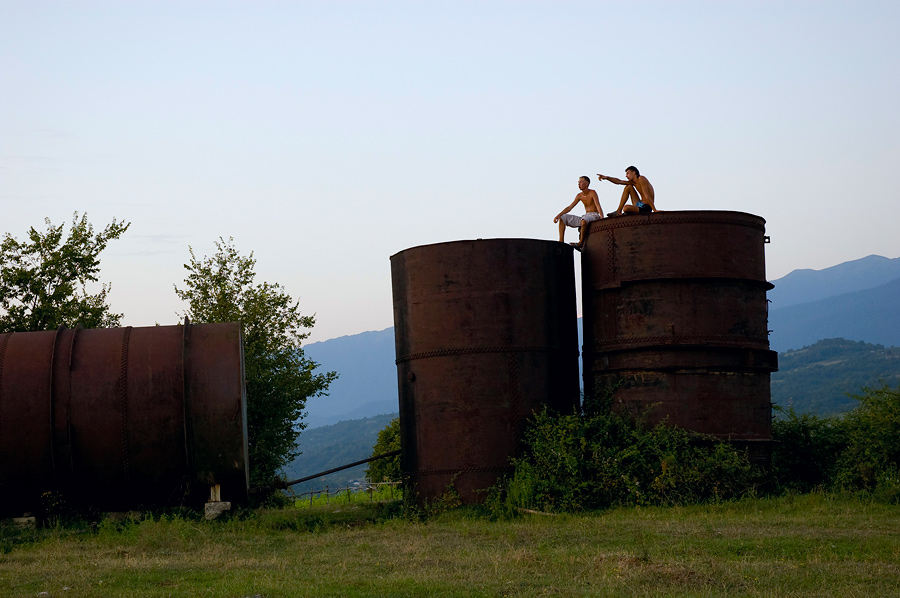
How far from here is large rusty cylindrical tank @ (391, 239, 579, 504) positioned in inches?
698

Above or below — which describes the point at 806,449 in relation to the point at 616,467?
below

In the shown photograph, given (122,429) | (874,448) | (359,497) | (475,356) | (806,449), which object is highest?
(475,356)

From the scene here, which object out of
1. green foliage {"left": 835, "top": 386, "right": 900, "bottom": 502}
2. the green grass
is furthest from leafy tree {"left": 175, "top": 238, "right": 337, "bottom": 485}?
green foliage {"left": 835, "top": 386, "right": 900, "bottom": 502}

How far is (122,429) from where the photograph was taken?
1688 centimetres

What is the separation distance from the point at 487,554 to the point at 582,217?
873 centimetres

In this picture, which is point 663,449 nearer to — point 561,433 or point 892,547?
point 561,433

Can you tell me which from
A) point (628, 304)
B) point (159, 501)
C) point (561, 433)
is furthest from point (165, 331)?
point (628, 304)

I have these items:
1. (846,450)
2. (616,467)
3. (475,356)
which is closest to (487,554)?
(616,467)

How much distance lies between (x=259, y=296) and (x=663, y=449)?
22713mm

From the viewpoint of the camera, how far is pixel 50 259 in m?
29.4

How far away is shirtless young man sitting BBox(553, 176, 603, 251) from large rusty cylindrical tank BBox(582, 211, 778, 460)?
577 mm

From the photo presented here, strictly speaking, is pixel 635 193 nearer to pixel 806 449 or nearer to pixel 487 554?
pixel 806 449

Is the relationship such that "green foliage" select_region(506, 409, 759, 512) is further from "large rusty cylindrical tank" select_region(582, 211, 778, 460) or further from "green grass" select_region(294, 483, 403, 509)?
"green grass" select_region(294, 483, 403, 509)

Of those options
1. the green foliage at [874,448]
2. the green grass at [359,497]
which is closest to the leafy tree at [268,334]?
the green grass at [359,497]
